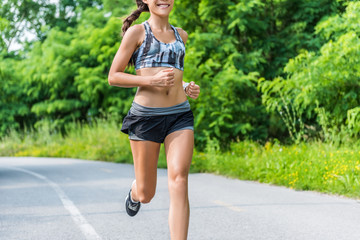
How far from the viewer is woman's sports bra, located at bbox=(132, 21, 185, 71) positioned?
13.5 ft

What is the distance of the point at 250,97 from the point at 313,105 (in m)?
3.28

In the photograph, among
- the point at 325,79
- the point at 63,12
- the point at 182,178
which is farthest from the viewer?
the point at 63,12

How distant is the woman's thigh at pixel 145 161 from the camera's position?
4207mm

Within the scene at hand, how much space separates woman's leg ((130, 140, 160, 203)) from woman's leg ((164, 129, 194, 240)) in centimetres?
14

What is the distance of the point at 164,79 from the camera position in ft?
12.8

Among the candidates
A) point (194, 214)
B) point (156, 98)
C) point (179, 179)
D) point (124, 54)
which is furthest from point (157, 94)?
point (194, 214)

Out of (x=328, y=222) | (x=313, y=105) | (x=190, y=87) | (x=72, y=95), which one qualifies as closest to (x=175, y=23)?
(x=313, y=105)

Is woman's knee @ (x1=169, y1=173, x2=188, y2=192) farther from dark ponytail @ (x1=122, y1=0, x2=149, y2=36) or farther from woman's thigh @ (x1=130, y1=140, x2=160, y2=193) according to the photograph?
dark ponytail @ (x1=122, y1=0, x2=149, y2=36)

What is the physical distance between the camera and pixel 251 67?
1595 centimetres

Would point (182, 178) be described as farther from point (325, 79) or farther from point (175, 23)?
point (175, 23)

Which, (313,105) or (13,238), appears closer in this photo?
(13,238)

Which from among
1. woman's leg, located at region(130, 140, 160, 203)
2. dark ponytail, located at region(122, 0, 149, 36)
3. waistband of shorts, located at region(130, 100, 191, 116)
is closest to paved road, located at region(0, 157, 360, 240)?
woman's leg, located at region(130, 140, 160, 203)

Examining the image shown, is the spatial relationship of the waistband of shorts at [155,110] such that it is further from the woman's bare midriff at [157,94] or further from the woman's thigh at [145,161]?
the woman's thigh at [145,161]

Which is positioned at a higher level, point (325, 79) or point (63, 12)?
point (63, 12)
